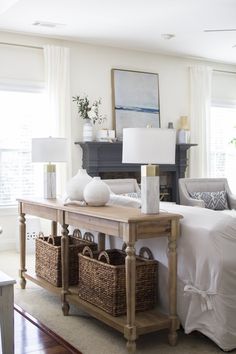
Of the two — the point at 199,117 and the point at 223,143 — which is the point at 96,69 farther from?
the point at 223,143

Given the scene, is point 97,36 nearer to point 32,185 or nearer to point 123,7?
point 123,7

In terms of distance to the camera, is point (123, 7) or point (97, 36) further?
point (97, 36)

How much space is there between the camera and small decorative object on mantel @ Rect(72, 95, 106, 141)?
6.52 metres

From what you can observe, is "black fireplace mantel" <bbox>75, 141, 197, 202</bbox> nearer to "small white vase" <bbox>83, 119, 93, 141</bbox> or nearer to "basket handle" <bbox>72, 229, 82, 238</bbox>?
"small white vase" <bbox>83, 119, 93, 141</bbox>

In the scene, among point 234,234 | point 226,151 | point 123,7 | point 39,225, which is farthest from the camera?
point 226,151

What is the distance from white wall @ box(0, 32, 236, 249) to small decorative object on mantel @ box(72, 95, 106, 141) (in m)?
0.09

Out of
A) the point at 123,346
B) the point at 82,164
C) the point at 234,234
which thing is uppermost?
the point at 82,164

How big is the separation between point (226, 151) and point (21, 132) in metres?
3.68

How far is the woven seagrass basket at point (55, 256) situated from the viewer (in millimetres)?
3750

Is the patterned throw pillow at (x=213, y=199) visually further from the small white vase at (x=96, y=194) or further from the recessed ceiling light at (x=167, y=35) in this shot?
the small white vase at (x=96, y=194)

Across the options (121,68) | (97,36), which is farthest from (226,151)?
(97,36)

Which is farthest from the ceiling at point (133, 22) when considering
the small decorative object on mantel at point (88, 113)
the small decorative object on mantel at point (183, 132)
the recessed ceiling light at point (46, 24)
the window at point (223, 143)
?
the window at point (223, 143)

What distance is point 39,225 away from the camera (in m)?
6.25

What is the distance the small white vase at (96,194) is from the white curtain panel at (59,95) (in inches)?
111
